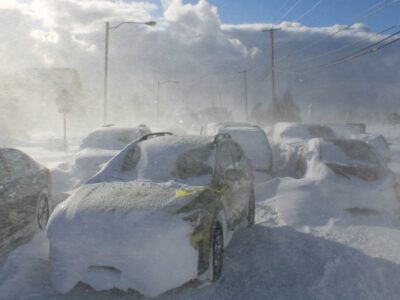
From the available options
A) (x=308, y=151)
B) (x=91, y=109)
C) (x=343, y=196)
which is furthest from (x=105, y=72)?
(x=91, y=109)

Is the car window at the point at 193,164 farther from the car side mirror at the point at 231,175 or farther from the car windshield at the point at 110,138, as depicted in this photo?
the car windshield at the point at 110,138

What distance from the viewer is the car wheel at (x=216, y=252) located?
4.61 metres

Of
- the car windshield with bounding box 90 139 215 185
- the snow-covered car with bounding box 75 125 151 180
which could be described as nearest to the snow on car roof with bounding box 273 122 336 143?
the snow-covered car with bounding box 75 125 151 180

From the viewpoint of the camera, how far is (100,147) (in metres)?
12.2

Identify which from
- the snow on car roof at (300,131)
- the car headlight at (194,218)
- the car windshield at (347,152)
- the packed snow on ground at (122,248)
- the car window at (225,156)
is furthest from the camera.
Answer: the snow on car roof at (300,131)

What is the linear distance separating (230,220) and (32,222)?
287 cm

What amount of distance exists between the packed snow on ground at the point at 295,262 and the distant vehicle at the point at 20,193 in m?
0.31

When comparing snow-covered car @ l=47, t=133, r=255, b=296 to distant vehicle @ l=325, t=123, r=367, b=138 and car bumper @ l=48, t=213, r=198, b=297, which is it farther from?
distant vehicle @ l=325, t=123, r=367, b=138

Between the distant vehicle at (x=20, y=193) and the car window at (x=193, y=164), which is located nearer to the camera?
the car window at (x=193, y=164)

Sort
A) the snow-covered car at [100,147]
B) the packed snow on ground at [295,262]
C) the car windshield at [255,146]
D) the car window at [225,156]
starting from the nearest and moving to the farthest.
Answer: the packed snow on ground at [295,262]
the car window at [225,156]
the snow-covered car at [100,147]
the car windshield at [255,146]

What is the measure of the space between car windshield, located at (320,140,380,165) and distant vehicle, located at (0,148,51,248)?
5.42m

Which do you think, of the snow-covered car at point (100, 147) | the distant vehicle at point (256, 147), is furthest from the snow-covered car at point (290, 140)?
the snow-covered car at point (100, 147)

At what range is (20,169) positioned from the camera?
6.59m

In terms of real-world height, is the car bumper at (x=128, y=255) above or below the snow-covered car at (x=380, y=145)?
below
